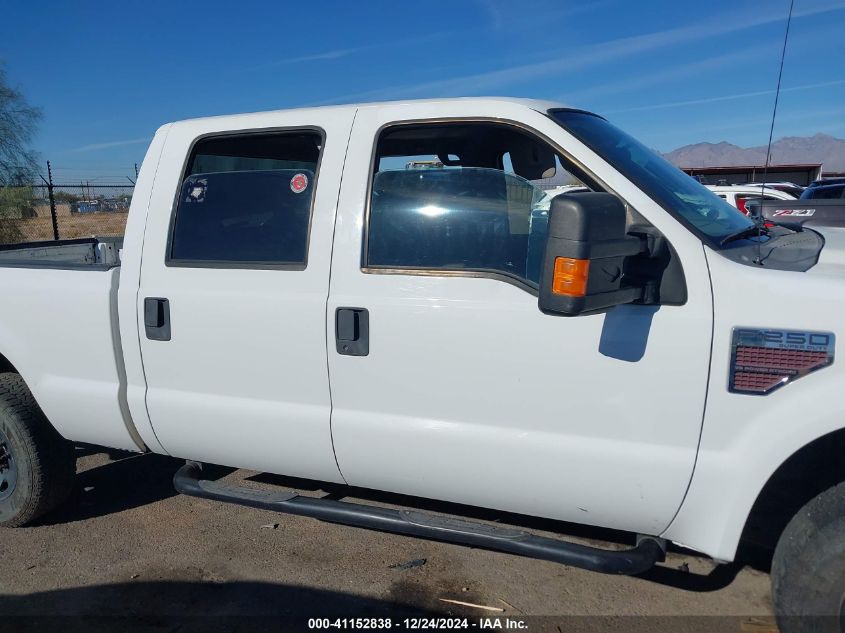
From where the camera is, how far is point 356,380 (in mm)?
2891

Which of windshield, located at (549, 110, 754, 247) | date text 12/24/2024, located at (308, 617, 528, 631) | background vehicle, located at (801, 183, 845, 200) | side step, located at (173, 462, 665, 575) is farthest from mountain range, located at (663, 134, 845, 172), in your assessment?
background vehicle, located at (801, 183, 845, 200)

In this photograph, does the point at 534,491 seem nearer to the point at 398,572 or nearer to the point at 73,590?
the point at 398,572

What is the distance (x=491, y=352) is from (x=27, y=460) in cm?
259

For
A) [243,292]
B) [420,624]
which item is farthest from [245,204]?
[420,624]

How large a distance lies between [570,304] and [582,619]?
5.01 feet

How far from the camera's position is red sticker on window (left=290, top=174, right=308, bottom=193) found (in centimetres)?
310

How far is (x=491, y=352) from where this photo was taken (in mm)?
2650

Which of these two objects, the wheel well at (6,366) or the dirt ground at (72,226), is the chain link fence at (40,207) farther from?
the wheel well at (6,366)

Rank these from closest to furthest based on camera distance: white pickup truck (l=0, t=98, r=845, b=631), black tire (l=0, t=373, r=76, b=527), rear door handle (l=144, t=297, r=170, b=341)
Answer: white pickup truck (l=0, t=98, r=845, b=631), rear door handle (l=144, t=297, r=170, b=341), black tire (l=0, t=373, r=76, b=527)

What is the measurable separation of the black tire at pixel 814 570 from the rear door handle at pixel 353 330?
5.48 ft

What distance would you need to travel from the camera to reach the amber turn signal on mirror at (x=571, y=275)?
2.13 meters

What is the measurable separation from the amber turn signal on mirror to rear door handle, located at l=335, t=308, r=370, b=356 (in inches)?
36.7

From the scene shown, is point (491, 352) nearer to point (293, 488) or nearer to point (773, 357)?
point (773, 357)

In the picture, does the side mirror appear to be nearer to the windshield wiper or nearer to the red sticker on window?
the windshield wiper
